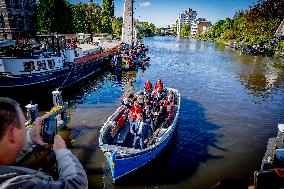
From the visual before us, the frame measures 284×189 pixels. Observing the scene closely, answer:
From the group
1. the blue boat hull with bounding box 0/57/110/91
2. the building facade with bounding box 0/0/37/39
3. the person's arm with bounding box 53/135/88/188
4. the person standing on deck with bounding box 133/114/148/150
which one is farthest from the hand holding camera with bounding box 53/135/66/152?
the building facade with bounding box 0/0/37/39

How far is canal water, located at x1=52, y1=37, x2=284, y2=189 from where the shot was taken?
12.8 meters

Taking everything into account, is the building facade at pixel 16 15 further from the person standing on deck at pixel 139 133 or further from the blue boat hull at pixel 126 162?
the blue boat hull at pixel 126 162

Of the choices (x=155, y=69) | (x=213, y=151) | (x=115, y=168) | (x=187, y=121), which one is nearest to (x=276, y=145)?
(x=213, y=151)

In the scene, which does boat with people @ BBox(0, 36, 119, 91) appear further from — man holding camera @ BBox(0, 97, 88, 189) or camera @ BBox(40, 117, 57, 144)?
man holding camera @ BBox(0, 97, 88, 189)

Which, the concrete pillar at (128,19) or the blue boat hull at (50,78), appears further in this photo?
the concrete pillar at (128,19)

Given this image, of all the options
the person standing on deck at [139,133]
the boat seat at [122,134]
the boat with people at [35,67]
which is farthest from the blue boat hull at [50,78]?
the person standing on deck at [139,133]

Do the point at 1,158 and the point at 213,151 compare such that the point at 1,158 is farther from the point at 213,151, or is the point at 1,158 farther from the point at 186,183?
the point at 213,151

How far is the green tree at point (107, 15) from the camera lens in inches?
4071

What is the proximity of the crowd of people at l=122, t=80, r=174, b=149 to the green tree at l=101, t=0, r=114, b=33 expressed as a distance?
8943 centimetres

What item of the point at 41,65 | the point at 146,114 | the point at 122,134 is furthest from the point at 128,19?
the point at 122,134

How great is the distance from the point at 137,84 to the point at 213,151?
1860 cm

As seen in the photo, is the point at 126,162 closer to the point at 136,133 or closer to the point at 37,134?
the point at 136,133

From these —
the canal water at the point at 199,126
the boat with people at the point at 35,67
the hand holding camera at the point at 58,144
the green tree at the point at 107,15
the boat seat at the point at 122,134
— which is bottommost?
the canal water at the point at 199,126

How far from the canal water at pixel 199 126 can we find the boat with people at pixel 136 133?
920 mm
